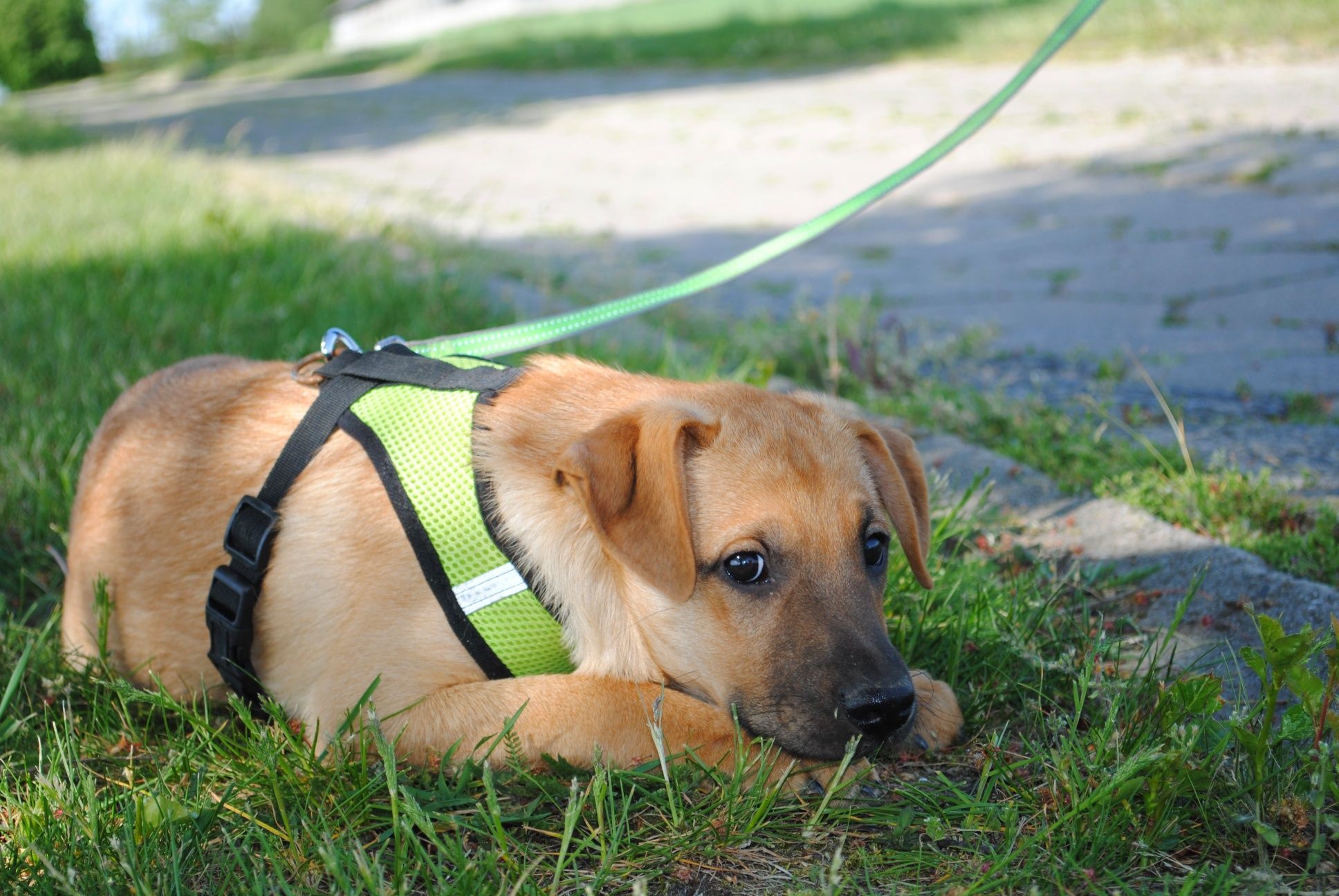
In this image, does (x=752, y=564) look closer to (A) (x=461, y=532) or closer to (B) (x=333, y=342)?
(A) (x=461, y=532)

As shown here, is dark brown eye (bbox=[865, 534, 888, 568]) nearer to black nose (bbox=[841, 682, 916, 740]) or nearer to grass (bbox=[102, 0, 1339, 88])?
black nose (bbox=[841, 682, 916, 740])

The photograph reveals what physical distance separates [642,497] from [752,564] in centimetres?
28

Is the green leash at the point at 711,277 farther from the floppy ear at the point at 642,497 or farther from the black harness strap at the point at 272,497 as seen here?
the floppy ear at the point at 642,497

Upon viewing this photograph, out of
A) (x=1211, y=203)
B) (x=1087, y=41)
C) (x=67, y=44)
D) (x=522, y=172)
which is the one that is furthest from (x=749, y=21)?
(x=1211, y=203)

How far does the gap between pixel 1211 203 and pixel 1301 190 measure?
49cm

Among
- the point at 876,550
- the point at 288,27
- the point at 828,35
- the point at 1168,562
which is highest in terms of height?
the point at 288,27

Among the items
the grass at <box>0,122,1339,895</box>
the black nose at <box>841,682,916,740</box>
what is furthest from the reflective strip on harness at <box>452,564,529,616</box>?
the black nose at <box>841,682,916,740</box>

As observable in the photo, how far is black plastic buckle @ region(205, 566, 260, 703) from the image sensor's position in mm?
2535

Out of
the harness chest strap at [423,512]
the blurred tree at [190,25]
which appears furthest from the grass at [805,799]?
the blurred tree at [190,25]

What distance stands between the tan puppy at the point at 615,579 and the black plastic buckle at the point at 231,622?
2.0 inches

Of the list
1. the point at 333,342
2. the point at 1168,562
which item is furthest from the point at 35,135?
the point at 1168,562

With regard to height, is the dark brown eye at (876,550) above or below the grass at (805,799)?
above

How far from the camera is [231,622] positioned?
2.54 metres

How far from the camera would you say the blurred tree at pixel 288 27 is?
2100 inches
